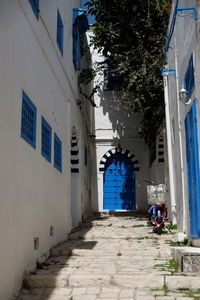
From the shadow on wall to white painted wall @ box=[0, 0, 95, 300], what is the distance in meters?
6.87

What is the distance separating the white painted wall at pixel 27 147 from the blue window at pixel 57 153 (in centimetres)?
16

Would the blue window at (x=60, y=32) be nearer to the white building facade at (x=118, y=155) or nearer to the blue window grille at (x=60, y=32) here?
the blue window grille at (x=60, y=32)

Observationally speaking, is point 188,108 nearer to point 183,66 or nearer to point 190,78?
point 190,78

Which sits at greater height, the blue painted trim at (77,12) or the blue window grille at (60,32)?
the blue painted trim at (77,12)

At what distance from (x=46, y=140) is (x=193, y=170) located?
2571 mm

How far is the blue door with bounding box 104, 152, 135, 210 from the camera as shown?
15.0m

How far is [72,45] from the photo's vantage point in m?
10.3

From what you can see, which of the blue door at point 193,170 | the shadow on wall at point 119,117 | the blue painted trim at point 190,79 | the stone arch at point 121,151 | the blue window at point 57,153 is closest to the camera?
the blue door at point 193,170

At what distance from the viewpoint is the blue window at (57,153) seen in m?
7.62

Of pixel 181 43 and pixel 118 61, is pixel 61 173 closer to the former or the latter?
pixel 181 43

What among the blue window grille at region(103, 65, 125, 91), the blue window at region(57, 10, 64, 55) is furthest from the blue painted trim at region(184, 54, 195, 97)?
the blue window grille at region(103, 65, 125, 91)

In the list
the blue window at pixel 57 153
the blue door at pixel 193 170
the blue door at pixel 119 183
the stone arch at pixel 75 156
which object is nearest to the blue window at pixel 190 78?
the blue door at pixel 193 170

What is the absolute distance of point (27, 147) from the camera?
526 centimetres

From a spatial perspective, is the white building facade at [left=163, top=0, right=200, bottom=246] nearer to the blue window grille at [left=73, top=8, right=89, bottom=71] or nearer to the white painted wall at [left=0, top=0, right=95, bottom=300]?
the white painted wall at [left=0, top=0, right=95, bottom=300]
